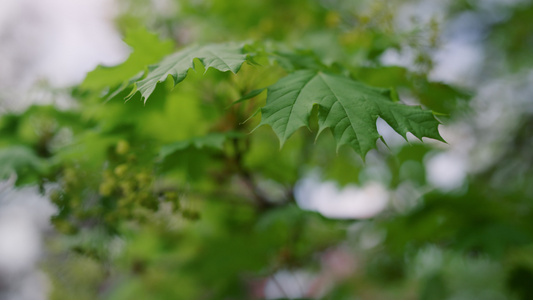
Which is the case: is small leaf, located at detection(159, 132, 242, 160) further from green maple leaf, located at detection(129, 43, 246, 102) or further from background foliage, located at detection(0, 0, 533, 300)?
green maple leaf, located at detection(129, 43, 246, 102)

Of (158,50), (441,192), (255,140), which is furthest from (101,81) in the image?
(441,192)

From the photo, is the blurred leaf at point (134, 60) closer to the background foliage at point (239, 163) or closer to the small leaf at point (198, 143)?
the background foliage at point (239, 163)

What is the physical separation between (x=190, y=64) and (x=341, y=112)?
15.5 inches

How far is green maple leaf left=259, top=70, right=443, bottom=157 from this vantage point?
0.99m

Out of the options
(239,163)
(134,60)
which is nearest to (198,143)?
(134,60)

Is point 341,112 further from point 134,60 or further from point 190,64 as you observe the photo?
point 134,60

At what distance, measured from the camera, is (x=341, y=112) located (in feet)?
3.36

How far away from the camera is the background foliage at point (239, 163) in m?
1.38

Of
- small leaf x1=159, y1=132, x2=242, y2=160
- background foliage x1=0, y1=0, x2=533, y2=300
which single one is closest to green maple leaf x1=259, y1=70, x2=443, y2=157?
background foliage x1=0, y1=0, x2=533, y2=300

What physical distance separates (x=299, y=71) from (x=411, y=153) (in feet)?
4.51

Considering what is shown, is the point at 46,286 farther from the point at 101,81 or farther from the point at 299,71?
the point at 299,71

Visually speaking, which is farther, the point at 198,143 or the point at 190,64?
the point at 198,143

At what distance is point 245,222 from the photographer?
94.7 inches

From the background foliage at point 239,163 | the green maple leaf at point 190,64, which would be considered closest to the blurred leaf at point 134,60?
the background foliage at point 239,163
